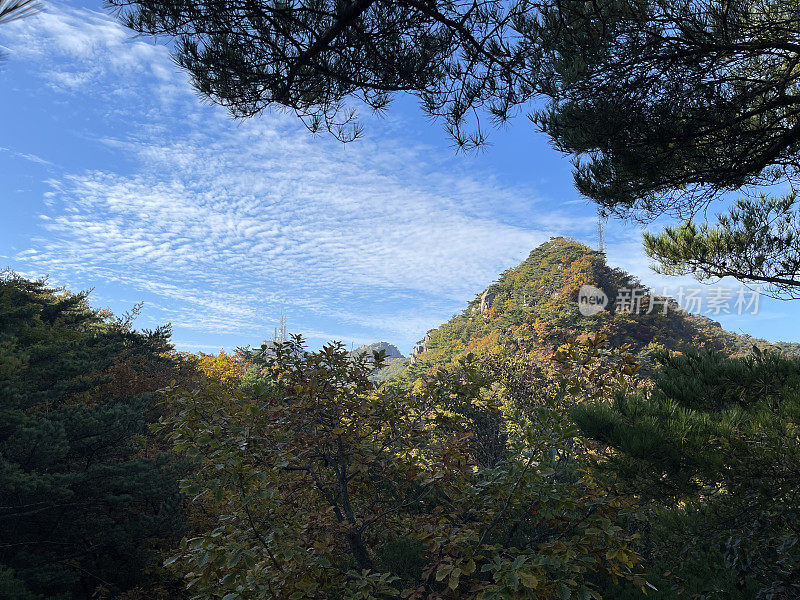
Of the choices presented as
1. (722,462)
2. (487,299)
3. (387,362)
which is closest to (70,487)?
(722,462)

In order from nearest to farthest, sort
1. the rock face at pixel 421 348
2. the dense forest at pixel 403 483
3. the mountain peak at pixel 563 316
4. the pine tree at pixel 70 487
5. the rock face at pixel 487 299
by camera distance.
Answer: the dense forest at pixel 403 483, the pine tree at pixel 70 487, the mountain peak at pixel 563 316, the rock face at pixel 487 299, the rock face at pixel 421 348

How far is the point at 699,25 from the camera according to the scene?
14.7ft

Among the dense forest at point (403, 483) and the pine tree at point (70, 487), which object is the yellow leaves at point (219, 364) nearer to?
the dense forest at point (403, 483)

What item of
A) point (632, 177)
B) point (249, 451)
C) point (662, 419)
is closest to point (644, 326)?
point (632, 177)

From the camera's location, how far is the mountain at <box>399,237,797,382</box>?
83.1 feet

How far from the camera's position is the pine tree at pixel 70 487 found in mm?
6398

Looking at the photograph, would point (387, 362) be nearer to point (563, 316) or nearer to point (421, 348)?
point (563, 316)

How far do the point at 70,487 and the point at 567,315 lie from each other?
930 inches

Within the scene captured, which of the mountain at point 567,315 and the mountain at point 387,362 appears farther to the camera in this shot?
the mountain at point 567,315

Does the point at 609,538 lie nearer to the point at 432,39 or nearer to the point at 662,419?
the point at 662,419

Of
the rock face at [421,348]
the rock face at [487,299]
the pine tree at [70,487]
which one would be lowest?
the pine tree at [70,487]

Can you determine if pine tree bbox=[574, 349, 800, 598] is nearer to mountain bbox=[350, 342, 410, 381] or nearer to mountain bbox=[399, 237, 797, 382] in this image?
mountain bbox=[350, 342, 410, 381]

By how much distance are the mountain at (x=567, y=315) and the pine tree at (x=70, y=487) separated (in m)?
18.4

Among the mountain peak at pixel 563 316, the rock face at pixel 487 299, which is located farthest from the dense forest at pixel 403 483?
the rock face at pixel 487 299
